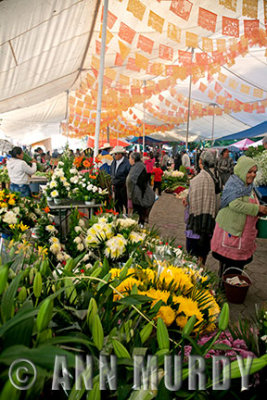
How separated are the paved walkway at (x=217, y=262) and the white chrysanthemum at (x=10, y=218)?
1324 millimetres

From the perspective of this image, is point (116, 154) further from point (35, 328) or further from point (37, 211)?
point (35, 328)

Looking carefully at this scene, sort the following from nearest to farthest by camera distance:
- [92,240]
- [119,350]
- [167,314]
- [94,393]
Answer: [94,393], [119,350], [167,314], [92,240]

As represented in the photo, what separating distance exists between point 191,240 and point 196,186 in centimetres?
72

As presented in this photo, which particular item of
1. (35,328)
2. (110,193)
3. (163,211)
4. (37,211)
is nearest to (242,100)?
(163,211)

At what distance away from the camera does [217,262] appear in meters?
4.27

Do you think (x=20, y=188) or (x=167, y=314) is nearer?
(x=167, y=314)

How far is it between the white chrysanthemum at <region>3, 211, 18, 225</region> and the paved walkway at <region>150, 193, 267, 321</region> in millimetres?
1324

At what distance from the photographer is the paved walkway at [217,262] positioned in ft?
10.0

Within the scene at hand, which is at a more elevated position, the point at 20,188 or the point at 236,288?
the point at 20,188

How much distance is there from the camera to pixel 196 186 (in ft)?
10.9

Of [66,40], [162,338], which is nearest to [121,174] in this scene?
[66,40]

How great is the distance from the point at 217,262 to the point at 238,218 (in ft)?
5.31

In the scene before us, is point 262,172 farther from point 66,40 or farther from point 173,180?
point 173,180

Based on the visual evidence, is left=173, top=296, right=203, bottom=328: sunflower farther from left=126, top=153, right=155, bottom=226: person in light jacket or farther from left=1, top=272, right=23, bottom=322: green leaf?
left=126, top=153, right=155, bottom=226: person in light jacket
